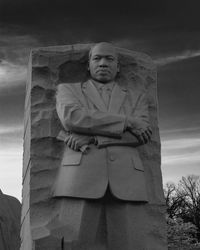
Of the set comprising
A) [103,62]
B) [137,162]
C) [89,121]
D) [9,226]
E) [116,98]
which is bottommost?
[9,226]

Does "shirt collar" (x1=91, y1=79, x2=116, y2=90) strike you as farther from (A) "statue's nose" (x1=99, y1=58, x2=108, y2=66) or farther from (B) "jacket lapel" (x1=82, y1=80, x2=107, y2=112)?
(A) "statue's nose" (x1=99, y1=58, x2=108, y2=66)

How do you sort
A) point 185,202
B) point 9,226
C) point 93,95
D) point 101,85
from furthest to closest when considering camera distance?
point 185,202 < point 9,226 < point 101,85 < point 93,95

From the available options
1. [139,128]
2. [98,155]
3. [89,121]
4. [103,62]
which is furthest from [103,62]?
[98,155]

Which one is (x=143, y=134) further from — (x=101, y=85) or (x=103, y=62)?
(x=103, y=62)

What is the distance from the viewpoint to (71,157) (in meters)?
5.20

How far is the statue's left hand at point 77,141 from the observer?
17.0 feet

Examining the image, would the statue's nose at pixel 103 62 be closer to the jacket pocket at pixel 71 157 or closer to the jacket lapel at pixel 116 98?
the jacket lapel at pixel 116 98

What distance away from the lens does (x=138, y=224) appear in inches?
203

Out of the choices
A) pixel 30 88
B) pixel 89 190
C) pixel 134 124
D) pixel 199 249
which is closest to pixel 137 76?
pixel 134 124

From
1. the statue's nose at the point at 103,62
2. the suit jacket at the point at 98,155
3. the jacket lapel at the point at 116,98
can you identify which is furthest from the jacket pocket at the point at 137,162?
the statue's nose at the point at 103,62

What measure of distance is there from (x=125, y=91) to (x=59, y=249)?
216 centimetres

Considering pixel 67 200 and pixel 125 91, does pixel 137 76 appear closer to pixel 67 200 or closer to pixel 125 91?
pixel 125 91

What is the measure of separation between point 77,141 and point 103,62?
1.09 metres

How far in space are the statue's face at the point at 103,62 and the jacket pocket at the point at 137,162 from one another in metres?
1.02
